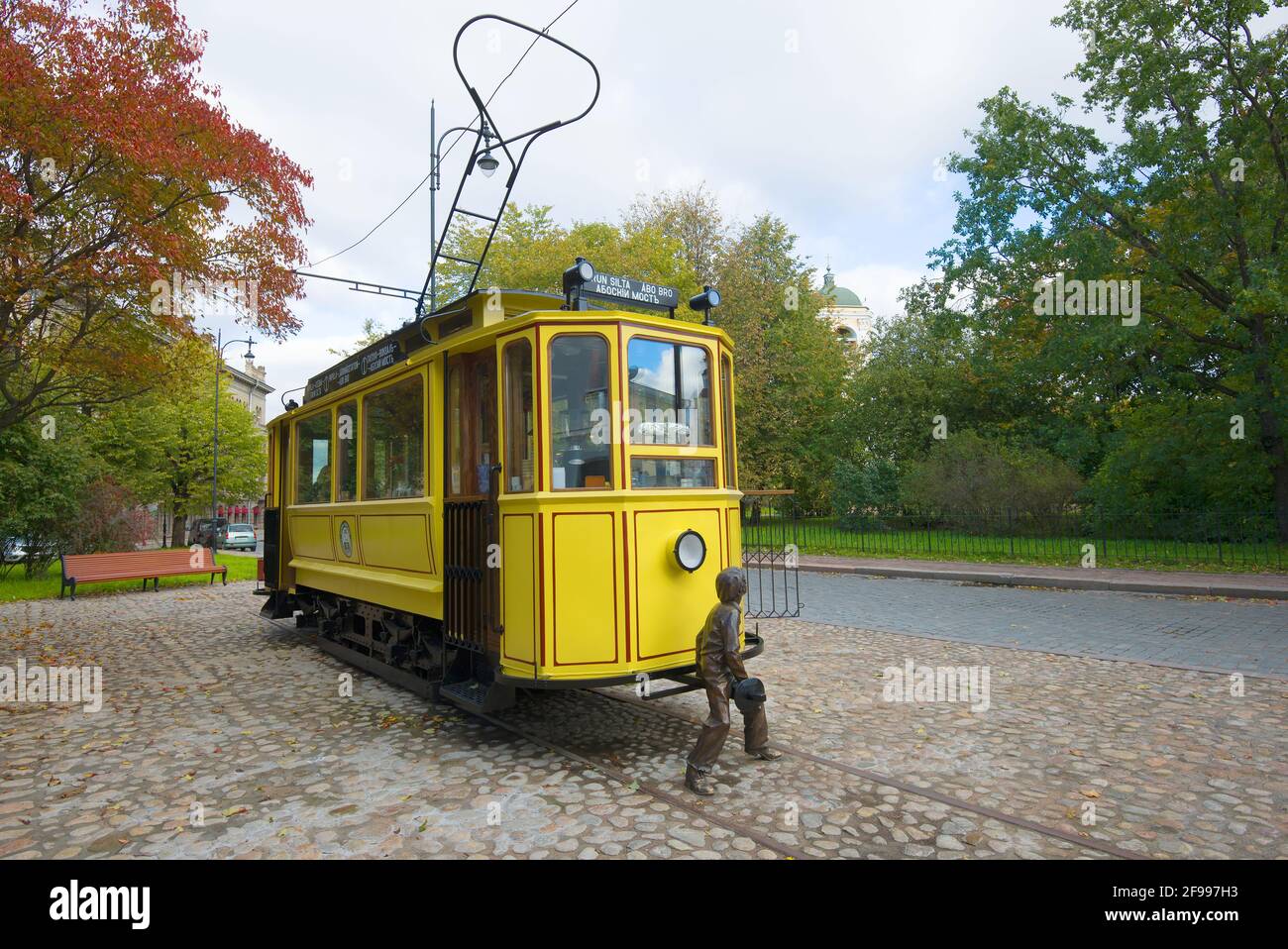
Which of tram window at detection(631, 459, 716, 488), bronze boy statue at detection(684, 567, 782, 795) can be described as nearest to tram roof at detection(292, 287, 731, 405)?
tram window at detection(631, 459, 716, 488)

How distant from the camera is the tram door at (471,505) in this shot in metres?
5.40

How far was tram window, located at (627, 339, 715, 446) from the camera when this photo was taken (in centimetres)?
529

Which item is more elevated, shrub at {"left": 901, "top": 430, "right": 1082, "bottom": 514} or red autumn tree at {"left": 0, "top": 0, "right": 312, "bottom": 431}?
red autumn tree at {"left": 0, "top": 0, "right": 312, "bottom": 431}

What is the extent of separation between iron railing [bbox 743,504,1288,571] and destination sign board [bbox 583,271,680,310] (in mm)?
6068

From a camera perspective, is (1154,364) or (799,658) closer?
(799,658)

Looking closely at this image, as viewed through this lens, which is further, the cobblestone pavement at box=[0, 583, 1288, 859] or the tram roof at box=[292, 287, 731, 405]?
the tram roof at box=[292, 287, 731, 405]

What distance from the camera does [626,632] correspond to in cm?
497

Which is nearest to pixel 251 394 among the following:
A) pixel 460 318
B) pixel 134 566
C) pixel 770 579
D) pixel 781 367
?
pixel 781 367

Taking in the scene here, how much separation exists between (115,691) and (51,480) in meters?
13.1

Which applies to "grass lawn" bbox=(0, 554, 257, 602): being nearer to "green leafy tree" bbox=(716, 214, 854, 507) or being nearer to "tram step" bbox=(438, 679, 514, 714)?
"tram step" bbox=(438, 679, 514, 714)

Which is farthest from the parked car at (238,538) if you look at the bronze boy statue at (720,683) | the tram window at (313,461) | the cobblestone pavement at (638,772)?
the bronze boy statue at (720,683)

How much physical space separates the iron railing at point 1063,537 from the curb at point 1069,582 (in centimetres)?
226

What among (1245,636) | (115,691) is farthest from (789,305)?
(115,691)
